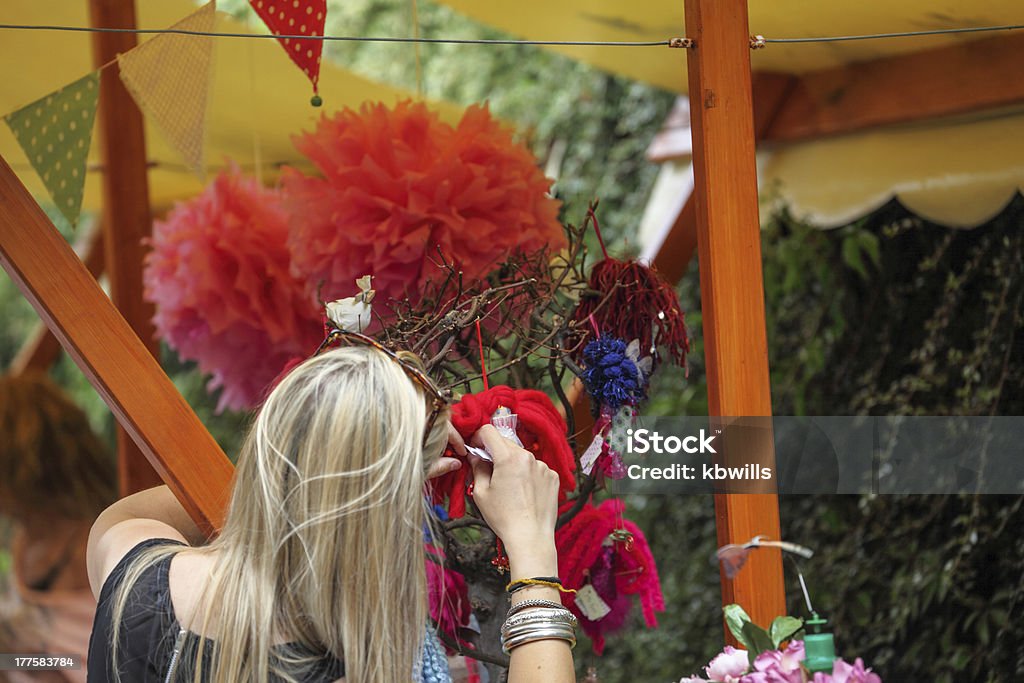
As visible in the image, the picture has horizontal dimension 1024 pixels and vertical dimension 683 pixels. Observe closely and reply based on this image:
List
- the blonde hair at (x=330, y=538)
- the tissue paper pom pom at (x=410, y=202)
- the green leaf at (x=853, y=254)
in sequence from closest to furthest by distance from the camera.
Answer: the blonde hair at (x=330, y=538), the tissue paper pom pom at (x=410, y=202), the green leaf at (x=853, y=254)

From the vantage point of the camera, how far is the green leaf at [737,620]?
1.21m

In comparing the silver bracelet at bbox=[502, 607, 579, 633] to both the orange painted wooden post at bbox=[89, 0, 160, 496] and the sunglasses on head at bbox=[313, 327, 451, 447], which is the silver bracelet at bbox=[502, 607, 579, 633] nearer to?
the sunglasses on head at bbox=[313, 327, 451, 447]

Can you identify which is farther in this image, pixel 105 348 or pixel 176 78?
pixel 176 78

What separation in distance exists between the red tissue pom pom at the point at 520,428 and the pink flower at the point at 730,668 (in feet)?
0.79

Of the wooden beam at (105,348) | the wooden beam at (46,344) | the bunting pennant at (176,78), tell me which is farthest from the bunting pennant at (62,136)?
the wooden beam at (46,344)

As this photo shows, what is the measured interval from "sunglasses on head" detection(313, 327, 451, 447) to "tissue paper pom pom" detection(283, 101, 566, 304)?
21.6 inches

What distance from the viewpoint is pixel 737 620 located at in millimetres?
1227

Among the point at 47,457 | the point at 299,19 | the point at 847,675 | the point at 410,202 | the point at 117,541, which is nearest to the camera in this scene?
Answer: the point at 117,541

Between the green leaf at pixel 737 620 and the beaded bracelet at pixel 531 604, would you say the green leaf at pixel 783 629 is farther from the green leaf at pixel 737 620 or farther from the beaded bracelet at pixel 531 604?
the beaded bracelet at pixel 531 604

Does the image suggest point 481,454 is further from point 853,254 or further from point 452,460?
point 853,254

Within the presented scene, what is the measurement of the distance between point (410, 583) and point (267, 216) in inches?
56.5

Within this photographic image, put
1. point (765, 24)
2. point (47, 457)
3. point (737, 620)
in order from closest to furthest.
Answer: point (737, 620), point (765, 24), point (47, 457)

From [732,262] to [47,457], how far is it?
8.53 feet

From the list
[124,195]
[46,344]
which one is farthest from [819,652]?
[46,344]
